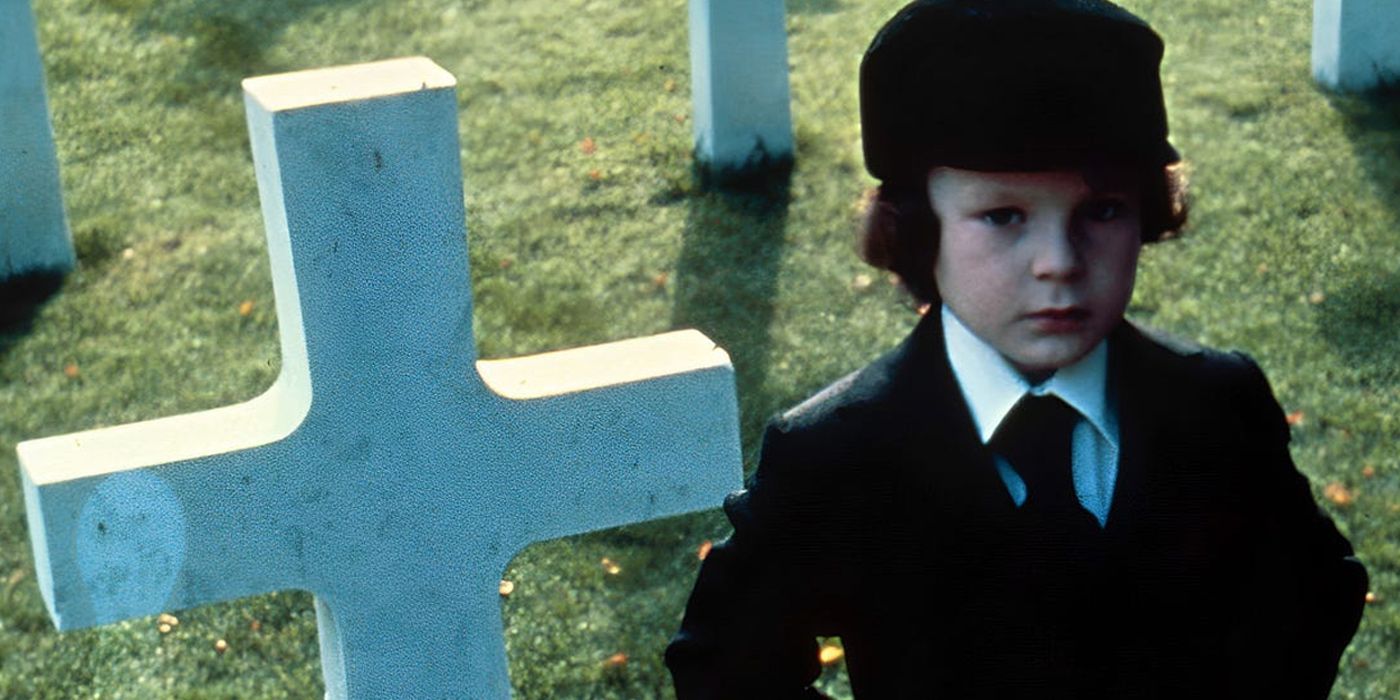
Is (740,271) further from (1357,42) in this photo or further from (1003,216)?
(1003,216)

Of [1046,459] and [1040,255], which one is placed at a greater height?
[1040,255]

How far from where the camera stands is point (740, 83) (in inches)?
298

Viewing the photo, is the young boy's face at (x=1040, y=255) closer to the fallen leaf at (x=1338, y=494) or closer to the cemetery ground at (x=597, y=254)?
the cemetery ground at (x=597, y=254)

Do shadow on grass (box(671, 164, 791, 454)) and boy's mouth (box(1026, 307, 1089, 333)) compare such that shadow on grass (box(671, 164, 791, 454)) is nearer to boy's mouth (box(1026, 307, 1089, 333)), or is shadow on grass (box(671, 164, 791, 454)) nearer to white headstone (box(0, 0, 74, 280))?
white headstone (box(0, 0, 74, 280))

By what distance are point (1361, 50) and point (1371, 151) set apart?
54 centimetres

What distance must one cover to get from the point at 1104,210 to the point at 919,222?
0.68 ft

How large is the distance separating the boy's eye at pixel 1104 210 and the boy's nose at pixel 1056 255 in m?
0.04

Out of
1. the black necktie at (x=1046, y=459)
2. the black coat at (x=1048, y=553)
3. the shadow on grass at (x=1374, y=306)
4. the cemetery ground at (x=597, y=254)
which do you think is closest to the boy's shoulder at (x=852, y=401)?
the black coat at (x=1048, y=553)

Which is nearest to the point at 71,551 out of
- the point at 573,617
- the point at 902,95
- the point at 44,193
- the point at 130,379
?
the point at 902,95

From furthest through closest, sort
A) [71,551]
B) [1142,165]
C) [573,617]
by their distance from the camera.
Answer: [573,617]
[71,551]
[1142,165]

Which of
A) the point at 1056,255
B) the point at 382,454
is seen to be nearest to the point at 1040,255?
the point at 1056,255

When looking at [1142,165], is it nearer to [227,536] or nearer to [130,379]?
[227,536]

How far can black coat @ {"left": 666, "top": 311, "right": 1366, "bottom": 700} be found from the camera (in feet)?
8.65

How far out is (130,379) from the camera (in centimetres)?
674
